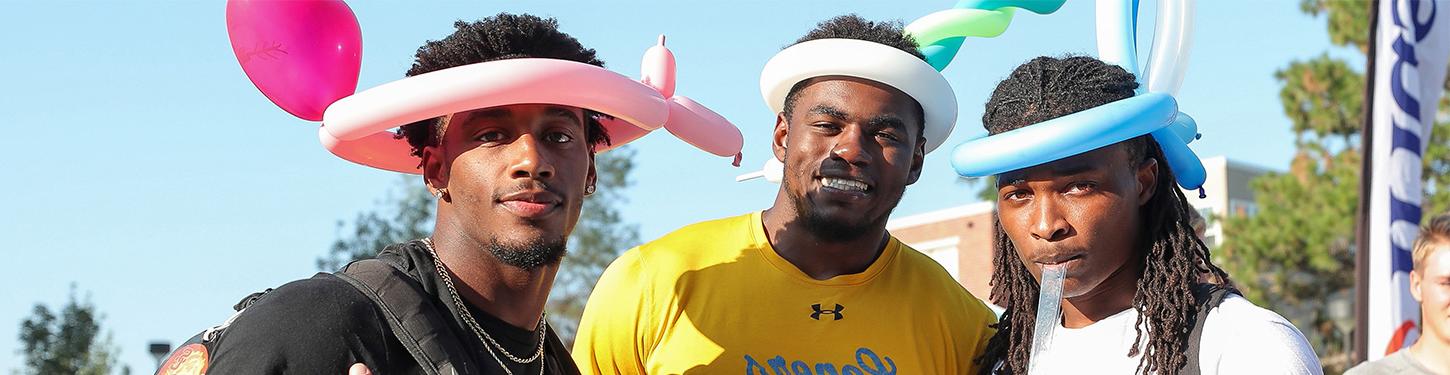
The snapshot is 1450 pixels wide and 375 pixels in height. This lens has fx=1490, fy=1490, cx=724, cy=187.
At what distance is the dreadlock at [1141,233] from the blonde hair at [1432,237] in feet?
5.58

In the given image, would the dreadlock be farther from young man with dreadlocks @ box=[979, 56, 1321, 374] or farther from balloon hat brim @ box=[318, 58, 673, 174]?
balloon hat brim @ box=[318, 58, 673, 174]

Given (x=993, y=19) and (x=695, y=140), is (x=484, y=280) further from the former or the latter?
(x=993, y=19)

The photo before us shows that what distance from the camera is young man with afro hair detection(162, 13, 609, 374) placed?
128 inches

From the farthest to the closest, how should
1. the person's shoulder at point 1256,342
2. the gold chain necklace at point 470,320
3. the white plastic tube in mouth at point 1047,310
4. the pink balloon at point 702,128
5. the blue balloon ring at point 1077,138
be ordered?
the pink balloon at point 702,128, the white plastic tube in mouth at point 1047,310, the blue balloon ring at point 1077,138, the gold chain necklace at point 470,320, the person's shoulder at point 1256,342

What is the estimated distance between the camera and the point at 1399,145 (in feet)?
26.5

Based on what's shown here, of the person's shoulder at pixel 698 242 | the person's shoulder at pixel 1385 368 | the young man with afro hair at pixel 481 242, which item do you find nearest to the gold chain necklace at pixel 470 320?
the young man with afro hair at pixel 481 242

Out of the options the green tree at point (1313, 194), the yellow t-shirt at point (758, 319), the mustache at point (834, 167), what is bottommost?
the green tree at point (1313, 194)

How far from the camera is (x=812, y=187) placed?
4336 mm

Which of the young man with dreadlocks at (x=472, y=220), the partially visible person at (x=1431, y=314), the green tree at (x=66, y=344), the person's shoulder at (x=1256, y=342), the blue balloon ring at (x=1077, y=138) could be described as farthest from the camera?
the green tree at (x=66, y=344)

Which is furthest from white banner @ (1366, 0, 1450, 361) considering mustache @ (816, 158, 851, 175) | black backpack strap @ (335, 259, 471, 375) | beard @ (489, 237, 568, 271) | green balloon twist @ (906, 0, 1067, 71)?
black backpack strap @ (335, 259, 471, 375)

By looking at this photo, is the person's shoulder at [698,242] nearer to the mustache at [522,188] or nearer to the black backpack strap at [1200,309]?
the mustache at [522,188]

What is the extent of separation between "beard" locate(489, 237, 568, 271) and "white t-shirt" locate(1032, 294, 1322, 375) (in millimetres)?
1341

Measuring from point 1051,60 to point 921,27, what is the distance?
88 centimetres

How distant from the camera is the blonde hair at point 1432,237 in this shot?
5379 mm
